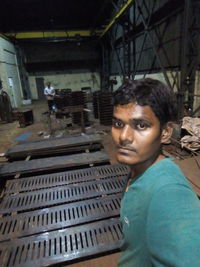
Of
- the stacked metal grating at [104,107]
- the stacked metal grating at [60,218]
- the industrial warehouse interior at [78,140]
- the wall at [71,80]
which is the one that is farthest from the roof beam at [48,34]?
the stacked metal grating at [60,218]

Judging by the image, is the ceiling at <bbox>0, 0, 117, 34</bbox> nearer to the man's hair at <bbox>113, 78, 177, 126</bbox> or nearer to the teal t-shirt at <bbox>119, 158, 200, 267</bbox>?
the man's hair at <bbox>113, 78, 177, 126</bbox>

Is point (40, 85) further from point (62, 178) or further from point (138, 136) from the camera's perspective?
point (138, 136)

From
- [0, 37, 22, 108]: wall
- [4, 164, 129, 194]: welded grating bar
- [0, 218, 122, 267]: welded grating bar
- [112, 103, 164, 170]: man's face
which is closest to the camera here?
[112, 103, 164, 170]: man's face

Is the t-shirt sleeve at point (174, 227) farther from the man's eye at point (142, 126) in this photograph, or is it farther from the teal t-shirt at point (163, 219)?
the man's eye at point (142, 126)

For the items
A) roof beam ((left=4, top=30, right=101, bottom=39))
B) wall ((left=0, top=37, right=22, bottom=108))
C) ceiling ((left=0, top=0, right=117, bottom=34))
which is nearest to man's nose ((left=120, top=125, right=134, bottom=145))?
ceiling ((left=0, top=0, right=117, bottom=34))

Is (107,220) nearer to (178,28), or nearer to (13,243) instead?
(13,243)

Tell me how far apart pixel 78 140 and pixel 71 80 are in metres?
13.8

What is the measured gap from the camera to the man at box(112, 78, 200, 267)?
52cm

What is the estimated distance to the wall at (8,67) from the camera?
1099 centimetres

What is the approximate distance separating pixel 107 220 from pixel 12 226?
1.16 m

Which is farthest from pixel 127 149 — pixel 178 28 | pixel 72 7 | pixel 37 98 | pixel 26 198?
pixel 37 98

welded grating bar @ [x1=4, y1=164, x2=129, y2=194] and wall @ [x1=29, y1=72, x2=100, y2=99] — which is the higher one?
wall @ [x1=29, y1=72, x2=100, y2=99]

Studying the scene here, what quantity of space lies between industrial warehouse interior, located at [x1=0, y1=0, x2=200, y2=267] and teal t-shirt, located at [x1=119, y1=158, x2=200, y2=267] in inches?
11.7

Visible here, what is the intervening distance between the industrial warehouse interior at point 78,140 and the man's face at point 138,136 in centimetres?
17
